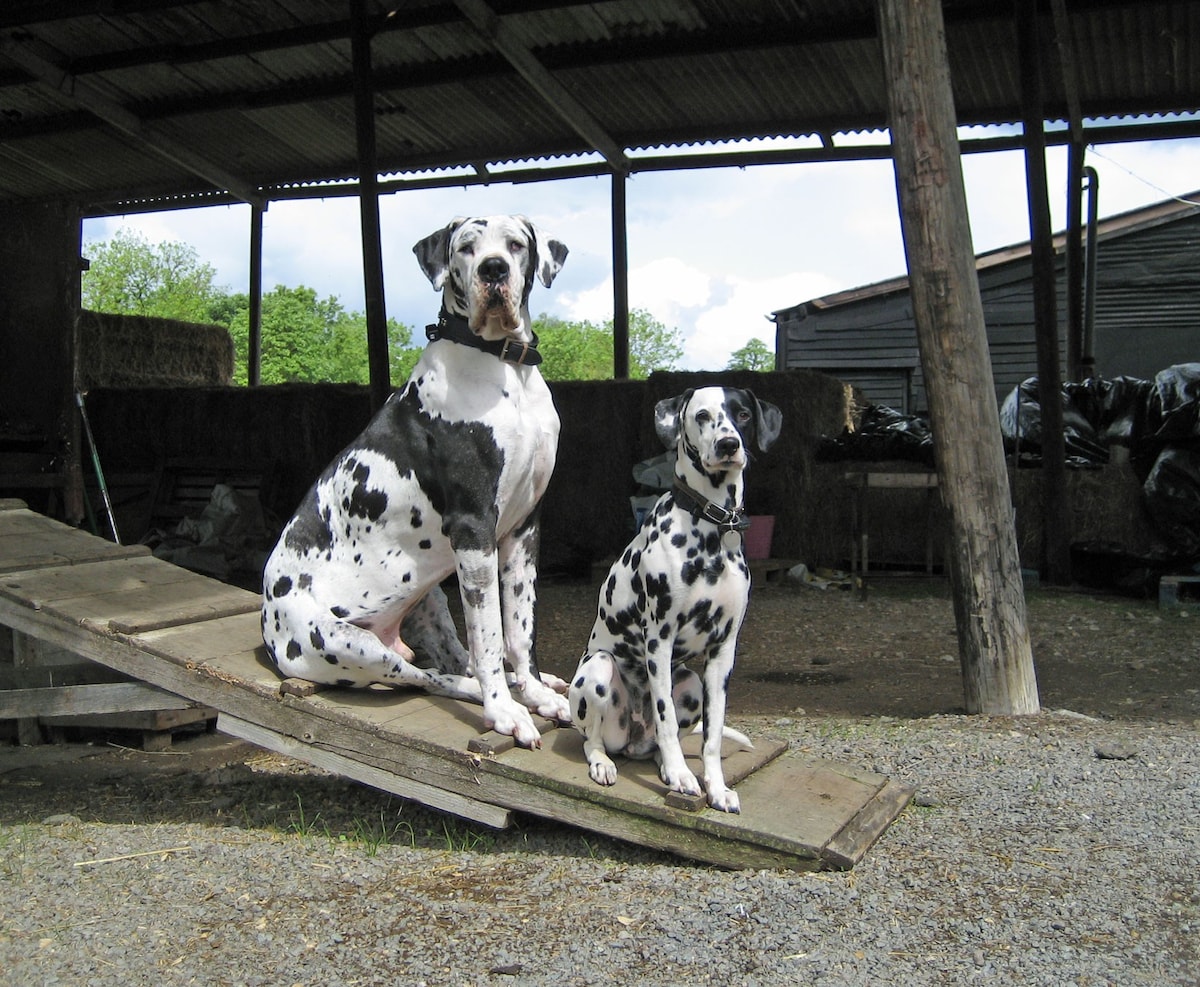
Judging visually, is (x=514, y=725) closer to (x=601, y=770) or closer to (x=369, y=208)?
(x=601, y=770)

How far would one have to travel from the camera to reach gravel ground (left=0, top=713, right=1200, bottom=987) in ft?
9.06

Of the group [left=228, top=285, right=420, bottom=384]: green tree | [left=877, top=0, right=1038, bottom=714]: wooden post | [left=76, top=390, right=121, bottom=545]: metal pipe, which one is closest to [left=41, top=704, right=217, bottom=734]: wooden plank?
[left=877, top=0, right=1038, bottom=714]: wooden post

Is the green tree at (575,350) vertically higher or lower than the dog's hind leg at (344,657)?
higher

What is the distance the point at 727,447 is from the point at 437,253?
1.26 m

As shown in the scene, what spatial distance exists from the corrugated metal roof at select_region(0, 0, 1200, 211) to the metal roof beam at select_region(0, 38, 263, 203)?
1.0 inches

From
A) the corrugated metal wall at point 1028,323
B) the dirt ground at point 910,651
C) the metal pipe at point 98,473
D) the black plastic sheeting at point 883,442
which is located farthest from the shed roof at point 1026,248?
the metal pipe at point 98,473

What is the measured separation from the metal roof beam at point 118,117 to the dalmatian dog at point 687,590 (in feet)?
30.6

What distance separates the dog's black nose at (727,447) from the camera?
10.6ft

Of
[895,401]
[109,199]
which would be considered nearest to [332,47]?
[109,199]

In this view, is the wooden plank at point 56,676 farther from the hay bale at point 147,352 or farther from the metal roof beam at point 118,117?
the hay bale at point 147,352

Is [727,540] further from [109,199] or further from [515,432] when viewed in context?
[109,199]

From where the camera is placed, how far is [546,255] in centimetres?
382

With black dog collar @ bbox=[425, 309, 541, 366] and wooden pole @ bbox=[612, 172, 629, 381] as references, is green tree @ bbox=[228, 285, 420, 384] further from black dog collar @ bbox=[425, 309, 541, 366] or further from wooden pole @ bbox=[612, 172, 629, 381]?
black dog collar @ bbox=[425, 309, 541, 366]

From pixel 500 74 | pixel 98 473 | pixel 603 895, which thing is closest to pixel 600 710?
pixel 603 895
